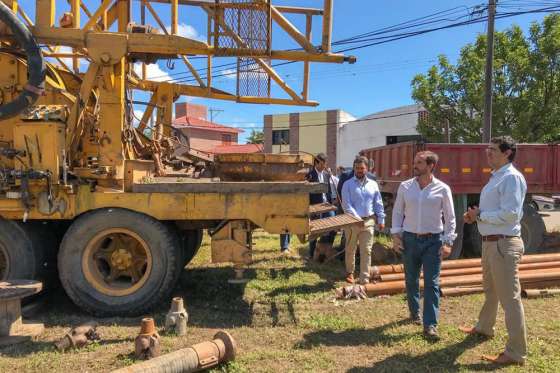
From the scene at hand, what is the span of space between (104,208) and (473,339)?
3.80m

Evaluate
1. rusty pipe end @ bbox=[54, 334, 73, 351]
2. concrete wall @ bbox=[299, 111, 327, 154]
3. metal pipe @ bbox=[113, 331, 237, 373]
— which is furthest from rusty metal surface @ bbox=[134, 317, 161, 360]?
concrete wall @ bbox=[299, 111, 327, 154]

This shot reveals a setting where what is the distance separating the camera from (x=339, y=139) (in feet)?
105

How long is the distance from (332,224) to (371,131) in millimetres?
25099

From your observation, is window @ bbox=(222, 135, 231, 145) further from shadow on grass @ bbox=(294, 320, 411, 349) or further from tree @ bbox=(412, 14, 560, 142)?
shadow on grass @ bbox=(294, 320, 411, 349)

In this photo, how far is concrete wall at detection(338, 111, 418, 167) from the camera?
1106 inches

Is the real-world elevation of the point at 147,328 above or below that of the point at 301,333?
above

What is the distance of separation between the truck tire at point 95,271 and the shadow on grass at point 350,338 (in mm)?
1529

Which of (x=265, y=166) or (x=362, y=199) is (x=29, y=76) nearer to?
(x=265, y=166)

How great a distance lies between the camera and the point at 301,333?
4598 millimetres

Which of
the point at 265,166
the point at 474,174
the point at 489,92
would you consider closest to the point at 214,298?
the point at 265,166

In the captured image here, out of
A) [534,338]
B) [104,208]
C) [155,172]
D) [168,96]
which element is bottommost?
[534,338]

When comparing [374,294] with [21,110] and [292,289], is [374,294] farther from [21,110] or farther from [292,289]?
[21,110]

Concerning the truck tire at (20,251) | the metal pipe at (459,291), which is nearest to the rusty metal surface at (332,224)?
the metal pipe at (459,291)

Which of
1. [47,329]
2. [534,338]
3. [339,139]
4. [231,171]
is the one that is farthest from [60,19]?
[339,139]
